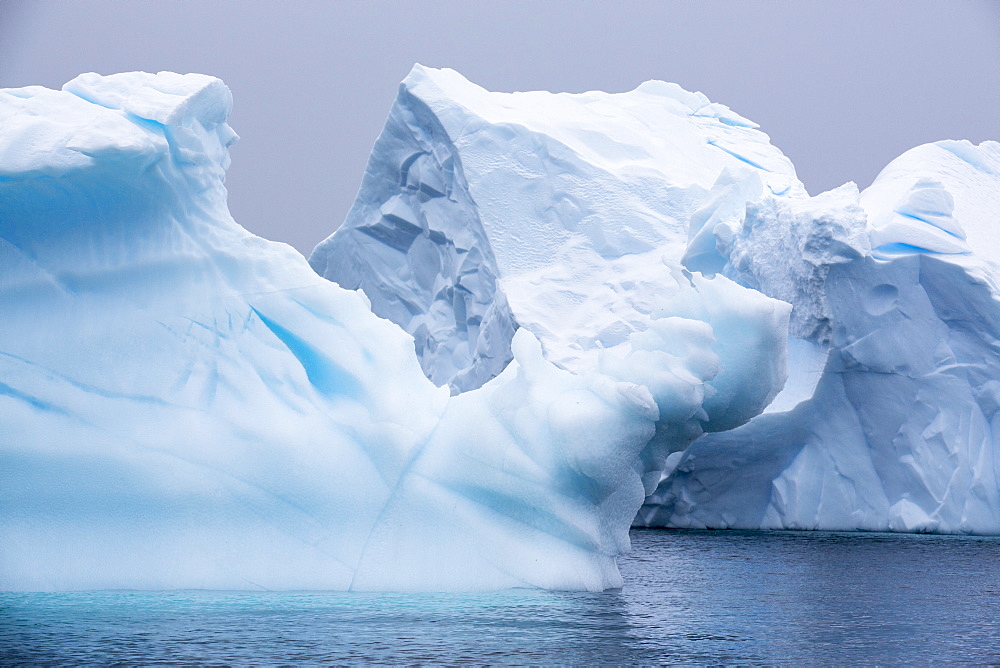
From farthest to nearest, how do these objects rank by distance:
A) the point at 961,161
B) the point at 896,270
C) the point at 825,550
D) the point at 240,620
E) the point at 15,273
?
the point at 961,161, the point at 896,270, the point at 825,550, the point at 15,273, the point at 240,620

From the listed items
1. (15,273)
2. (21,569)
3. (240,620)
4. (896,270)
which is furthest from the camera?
(896,270)

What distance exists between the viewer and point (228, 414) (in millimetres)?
6809

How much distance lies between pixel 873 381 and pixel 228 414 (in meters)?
6.73

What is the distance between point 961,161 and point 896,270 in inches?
145

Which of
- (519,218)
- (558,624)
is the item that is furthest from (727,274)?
(558,624)

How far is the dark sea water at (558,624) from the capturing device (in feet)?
16.2

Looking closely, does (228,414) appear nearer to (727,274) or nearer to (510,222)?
(727,274)

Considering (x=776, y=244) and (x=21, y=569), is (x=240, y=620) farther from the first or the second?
(x=776, y=244)

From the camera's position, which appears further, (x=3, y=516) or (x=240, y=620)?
(x=3, y=516)

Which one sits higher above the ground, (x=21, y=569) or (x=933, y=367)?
(x=933, y=367)

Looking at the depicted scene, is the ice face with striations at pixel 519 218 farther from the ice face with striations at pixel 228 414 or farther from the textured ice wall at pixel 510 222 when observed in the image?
the ice face with striations at pixel 228 414

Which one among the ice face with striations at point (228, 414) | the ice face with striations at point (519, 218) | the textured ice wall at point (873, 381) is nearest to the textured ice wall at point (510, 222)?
the ice face with striations at point (519, 218)

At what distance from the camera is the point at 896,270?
429 inches

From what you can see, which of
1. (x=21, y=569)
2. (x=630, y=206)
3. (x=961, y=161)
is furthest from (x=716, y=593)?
(x=961, y=161)
